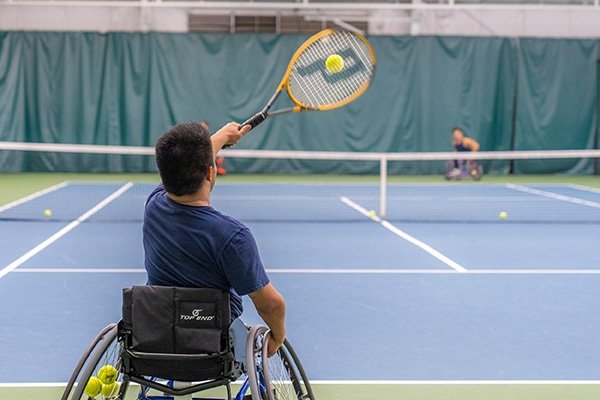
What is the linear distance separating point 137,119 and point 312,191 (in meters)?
4.54

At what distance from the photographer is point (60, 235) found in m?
7.41

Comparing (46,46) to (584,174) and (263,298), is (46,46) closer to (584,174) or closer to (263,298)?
(584,174)

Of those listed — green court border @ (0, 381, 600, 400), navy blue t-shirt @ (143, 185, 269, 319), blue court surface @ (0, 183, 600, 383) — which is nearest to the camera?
navy blue t-shirt @ (143, 185, 269, 319)

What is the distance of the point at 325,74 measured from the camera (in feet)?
13.2

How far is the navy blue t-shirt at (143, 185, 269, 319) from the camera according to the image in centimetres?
212

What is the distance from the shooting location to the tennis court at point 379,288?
3.68m

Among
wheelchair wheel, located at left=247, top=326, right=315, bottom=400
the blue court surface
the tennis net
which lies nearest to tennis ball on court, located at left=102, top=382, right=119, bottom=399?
wheelchair wheel, located at left=247, top=326, right=315, bottom=400

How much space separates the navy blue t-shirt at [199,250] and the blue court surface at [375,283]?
1.56 meters

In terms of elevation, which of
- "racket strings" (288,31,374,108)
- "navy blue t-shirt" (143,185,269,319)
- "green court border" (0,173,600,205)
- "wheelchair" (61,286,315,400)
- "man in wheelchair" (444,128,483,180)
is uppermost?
"racket strings" (288,31,374,108)

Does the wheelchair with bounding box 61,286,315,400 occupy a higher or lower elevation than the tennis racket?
lower

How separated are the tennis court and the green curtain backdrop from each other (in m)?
4.34

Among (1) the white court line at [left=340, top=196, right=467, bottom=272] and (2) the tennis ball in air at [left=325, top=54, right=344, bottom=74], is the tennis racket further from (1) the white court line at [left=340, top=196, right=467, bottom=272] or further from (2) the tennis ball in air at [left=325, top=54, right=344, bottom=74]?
(1) the white court line at [left=340, top=196, right=467, bottom=272]

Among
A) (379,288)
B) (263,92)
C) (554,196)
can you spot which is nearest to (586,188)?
(554,196)

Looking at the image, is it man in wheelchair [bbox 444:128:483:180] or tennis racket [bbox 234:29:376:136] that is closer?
tennis racket [bbox 234:29:376:136]
